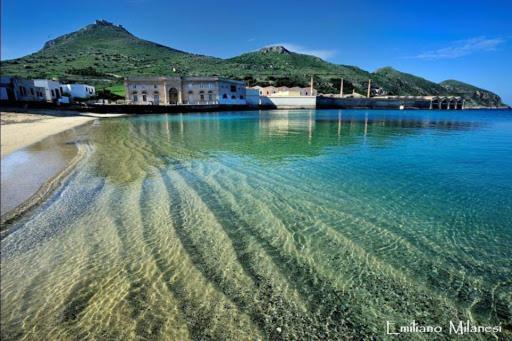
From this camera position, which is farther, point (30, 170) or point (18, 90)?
point (18, 90)

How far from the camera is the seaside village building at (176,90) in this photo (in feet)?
241

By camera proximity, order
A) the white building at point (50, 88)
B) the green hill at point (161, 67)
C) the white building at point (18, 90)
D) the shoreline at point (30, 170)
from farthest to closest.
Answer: the green hill at point (161, 67), the white building at point (50, 88), the white building at point (18, 90), the shoreline at point (30, 170)

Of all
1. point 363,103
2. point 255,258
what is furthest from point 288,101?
point 255,258

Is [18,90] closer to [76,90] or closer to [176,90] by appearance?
[76,90]

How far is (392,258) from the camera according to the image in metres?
5.49

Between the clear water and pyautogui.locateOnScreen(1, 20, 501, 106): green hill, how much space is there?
86207 millimetres

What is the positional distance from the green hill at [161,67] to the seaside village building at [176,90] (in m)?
12.7

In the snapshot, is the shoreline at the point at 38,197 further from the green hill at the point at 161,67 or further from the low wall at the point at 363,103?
the low wall at the point at 363,103

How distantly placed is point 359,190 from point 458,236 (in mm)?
3509

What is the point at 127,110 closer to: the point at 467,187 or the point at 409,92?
the point at 467,187

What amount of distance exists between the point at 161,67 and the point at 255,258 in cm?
14712

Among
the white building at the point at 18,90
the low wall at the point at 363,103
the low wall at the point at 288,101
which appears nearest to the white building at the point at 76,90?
the white building at the point at 18,90

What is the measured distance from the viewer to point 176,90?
75.8 metres

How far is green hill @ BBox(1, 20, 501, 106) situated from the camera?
10888 centimetres
